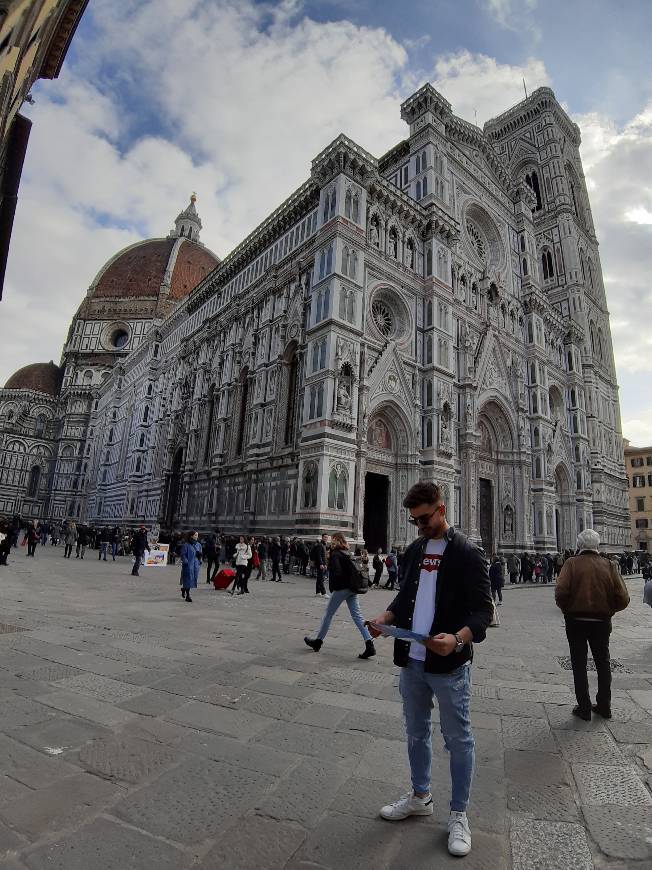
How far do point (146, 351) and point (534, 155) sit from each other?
46.8 meters

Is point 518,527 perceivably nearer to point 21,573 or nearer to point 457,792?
point 21,573

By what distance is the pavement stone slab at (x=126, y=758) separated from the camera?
2.65 meters

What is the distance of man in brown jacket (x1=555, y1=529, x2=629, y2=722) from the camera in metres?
3.96

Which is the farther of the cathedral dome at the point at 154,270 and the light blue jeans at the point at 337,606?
the cathedral dome at the point at 154,270

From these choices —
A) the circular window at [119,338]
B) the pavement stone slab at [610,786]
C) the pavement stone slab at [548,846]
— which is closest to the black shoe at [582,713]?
the pavement stone slab at [610,786]

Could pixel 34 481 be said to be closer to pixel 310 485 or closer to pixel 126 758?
pixel 310 485

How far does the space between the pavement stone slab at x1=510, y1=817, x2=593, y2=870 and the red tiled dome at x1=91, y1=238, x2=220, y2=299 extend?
7414 cm

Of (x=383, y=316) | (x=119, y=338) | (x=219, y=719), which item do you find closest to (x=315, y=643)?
(x=219, y=719)

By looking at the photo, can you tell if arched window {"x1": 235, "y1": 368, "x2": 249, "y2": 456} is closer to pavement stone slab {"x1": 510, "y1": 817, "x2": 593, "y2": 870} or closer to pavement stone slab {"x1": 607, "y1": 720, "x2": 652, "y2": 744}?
pavement stone slab {"x1": 607, "y1": 720, "x2": 652, "y2": 744}

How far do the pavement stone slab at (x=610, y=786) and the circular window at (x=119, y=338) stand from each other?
239ft

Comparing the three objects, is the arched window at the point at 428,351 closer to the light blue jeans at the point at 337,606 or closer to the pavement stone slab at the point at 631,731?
the light blue jeans at the point at 337,606

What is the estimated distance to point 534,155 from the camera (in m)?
50.5

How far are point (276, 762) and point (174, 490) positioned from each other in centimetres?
3265

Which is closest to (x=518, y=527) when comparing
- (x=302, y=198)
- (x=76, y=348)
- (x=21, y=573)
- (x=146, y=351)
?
(x=302, y=198)
